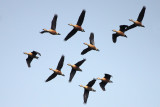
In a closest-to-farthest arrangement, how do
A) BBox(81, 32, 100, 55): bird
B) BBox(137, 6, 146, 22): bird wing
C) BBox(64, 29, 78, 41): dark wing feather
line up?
BBox(137, 6, 146, 22): bird wing → BBox(81, 32, 100, 55): bird → BBox(64, 29, 78, 41): dark wing feather

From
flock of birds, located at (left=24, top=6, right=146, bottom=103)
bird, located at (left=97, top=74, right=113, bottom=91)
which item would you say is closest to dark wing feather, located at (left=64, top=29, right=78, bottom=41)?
flock of birds, located at (left=24, top=6, right=146, bottom=103)

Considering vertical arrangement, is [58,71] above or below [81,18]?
below

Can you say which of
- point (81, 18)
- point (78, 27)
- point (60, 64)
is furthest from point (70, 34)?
point (60, 64)

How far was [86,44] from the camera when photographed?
271ft

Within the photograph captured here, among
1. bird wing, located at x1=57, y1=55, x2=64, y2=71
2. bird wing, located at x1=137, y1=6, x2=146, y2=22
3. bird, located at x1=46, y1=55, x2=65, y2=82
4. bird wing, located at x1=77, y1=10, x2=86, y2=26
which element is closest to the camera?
bird wing, located at x1=137, y1=6, x2=146, y2=22

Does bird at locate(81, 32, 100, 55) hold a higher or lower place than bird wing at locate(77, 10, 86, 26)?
lower

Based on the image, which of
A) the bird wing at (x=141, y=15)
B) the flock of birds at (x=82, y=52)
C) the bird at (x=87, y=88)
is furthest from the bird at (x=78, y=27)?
the bird wing at (x=141, y=15)

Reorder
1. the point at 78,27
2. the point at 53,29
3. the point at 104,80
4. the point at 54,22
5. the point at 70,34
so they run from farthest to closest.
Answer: the point at 70,34 → the point at 54,22 → the point at 104,80 → the point at 53,29 → the point at 78,27

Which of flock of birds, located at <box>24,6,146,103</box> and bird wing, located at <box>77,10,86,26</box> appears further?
flock of birds, located at <box>24,6,146,103</box>

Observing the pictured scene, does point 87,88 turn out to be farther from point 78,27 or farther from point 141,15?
point 141,15

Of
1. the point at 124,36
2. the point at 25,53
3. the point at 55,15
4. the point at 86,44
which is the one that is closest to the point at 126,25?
the point at 124,36

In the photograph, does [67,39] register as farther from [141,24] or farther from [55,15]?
[141,24]

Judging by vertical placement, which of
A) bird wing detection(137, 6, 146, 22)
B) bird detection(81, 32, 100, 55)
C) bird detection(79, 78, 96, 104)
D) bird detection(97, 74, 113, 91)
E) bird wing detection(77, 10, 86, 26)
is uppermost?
bird wing detection(137, 6, 146, 22)

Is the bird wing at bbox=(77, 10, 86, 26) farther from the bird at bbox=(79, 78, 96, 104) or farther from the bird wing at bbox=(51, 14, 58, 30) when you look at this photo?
the bird at bbox=(79, 78, 96, 104)
